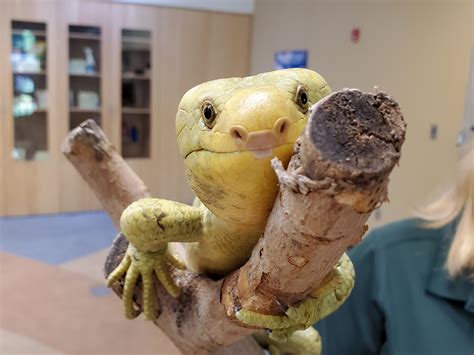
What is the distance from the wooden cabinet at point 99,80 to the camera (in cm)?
389

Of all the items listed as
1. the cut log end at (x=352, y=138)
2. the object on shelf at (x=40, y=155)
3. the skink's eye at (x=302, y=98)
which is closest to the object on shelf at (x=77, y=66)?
the object on shelf at (x=40, y=155)

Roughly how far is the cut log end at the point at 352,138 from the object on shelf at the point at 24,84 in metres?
3.99

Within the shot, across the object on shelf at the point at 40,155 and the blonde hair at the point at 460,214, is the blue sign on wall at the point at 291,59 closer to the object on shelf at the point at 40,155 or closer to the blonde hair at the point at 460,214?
the object on shelf at the point at 40,155

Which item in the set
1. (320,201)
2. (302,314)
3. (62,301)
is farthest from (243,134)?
(62,301)

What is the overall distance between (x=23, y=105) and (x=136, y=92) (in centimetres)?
91

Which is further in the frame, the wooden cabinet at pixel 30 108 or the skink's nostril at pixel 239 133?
the wooden cabinet at pixel 30 108

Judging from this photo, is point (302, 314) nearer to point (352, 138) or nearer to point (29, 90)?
point (352, 138)

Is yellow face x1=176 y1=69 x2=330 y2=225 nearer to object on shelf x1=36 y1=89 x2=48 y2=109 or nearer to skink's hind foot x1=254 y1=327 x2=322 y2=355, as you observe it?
skink's hind foot x1=254 y1=327 x2=322 y2=355

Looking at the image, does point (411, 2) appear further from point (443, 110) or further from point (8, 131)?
point (8, 131)

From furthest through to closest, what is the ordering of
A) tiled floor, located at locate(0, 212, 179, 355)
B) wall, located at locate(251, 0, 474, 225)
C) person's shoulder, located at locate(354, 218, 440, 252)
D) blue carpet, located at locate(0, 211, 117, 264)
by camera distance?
1. blue carpet, located at locate(0, 211, 117, 264)
2. wall, located at locate(251, 0, 474, 225)
3. tiled floor, located at locate(0, 212, 179, 355)
4. person's shoulder, located at locate(354, 218, 440, 252)

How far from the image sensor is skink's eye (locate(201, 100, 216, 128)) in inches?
19.6

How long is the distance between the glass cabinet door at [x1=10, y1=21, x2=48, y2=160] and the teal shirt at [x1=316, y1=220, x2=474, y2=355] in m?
3.43

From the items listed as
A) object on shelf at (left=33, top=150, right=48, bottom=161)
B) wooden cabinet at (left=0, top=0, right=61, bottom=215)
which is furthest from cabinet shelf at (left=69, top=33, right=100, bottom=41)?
object on shelf at (left=33, top=150, right=48, bottom=161)

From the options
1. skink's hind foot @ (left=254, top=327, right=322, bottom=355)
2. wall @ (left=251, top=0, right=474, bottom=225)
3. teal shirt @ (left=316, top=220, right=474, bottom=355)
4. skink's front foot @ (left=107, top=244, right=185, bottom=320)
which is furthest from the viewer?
wall @ (left=251, top=0, right=474, bottom=225)
